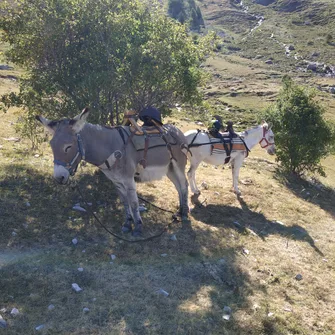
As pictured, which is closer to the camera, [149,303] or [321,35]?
[149,303]

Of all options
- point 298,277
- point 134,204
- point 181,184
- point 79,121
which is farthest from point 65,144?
point 298,277

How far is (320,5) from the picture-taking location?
192 m

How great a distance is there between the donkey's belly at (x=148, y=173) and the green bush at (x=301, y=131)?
10.7 metres

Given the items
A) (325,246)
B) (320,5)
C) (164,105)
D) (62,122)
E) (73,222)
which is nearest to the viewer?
(62,122)

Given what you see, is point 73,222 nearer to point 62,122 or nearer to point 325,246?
point 62,122

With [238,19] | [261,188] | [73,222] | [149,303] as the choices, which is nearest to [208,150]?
[261,188]

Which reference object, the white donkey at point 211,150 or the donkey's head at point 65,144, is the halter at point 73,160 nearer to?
the donkey's head at point 65,144

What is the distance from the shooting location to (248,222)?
37.5 feet

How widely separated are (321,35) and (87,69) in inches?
6871

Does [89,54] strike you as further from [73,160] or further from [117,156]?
[73,160]

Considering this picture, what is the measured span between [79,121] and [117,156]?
1.36 meters

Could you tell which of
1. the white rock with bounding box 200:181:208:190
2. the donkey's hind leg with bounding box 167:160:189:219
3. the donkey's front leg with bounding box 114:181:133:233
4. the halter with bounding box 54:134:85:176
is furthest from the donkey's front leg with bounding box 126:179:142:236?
the white rock with bounding box 200:181:208:190

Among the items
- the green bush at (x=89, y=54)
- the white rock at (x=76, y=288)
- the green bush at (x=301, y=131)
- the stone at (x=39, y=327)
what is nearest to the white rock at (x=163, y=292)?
the white rock at (x=76, y=288)

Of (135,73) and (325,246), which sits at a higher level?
(135,73)
